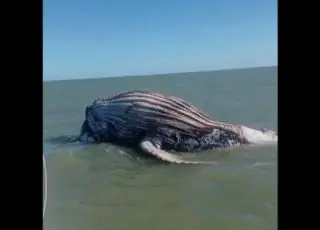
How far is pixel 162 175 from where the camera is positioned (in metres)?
1.33

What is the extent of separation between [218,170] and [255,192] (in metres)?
0.16

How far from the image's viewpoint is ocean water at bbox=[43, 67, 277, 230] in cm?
116

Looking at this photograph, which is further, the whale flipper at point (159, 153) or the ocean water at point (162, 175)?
the whale flipper at point (159, 153)

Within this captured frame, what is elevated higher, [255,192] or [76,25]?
[76,25]

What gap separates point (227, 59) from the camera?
1.21 m

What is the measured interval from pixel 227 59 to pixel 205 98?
22 centimetres

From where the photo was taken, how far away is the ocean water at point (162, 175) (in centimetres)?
116

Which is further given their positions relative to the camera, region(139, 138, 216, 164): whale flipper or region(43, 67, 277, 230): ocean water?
region(139, 138, 216, 164): whale flipper

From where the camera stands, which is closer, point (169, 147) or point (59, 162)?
point (59, 162)

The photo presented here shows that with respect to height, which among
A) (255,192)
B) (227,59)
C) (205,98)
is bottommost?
(255,192)
